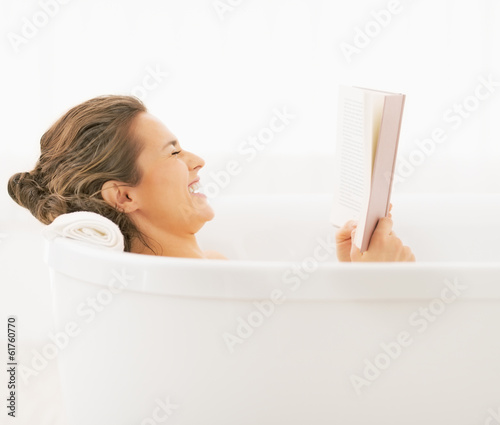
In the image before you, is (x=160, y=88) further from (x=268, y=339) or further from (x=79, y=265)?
(x=268, y=339)

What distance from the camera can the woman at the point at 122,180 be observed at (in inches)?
58.2

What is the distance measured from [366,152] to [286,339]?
347 mm

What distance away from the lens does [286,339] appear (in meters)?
1.26

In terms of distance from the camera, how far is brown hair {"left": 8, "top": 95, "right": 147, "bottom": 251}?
1.47 meters

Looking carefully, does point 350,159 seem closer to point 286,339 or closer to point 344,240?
point 344,240

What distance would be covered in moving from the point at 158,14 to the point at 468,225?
3.56 ft


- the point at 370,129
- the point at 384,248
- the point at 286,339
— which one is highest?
the point at 370,129

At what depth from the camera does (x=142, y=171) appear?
60.1 inches

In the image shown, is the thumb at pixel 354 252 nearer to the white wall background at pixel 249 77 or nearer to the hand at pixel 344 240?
the hand at pixel 344 240

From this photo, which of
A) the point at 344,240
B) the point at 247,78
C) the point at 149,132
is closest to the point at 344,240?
the point at 344,240

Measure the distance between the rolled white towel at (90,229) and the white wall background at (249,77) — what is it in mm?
935

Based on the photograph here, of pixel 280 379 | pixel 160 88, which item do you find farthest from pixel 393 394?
pixel 160 88

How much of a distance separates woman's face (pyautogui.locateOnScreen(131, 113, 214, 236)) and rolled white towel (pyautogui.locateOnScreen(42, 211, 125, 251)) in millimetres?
148

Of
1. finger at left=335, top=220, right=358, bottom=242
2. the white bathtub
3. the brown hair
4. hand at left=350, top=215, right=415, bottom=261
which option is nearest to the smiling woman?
the brown hair
